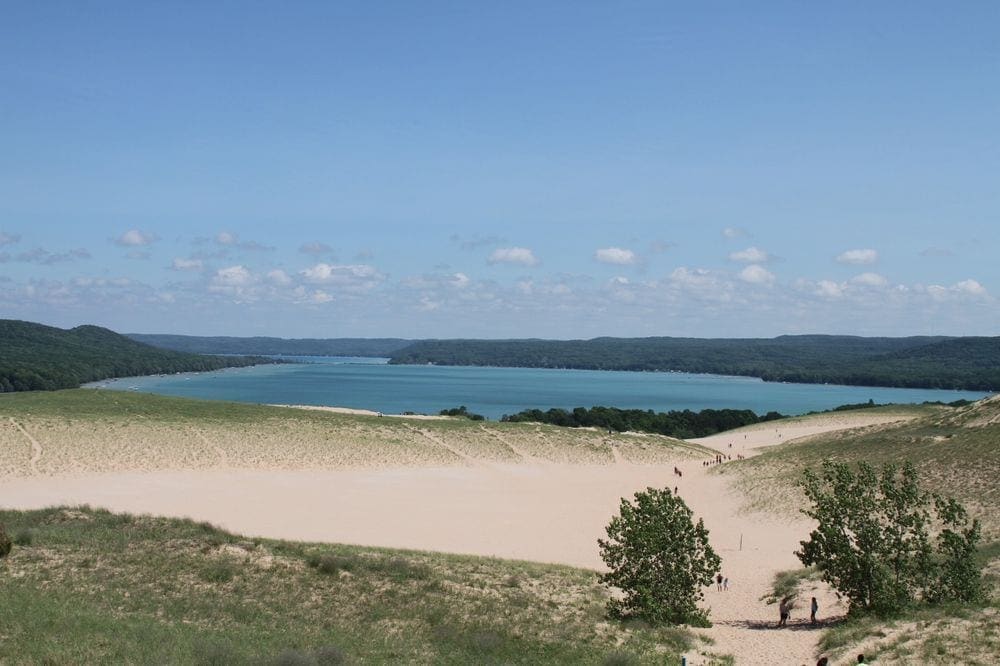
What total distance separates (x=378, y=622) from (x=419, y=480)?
3161 cm

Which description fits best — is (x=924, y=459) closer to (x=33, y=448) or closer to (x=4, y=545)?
(x=4, y=545)

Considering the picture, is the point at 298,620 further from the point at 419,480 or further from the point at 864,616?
the point at 419,480

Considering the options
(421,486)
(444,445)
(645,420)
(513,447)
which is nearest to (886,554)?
(421,486)

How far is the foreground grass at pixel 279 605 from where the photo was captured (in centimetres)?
1385

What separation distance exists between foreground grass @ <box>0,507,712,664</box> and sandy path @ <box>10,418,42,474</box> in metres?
22.7

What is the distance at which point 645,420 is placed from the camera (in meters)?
89.9

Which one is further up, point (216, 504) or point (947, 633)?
point (947, 633)

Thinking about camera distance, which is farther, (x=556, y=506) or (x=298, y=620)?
(x=556, y=506)

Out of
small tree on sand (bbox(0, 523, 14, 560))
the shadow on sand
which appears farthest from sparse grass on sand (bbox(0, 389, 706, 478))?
the shadow on sand

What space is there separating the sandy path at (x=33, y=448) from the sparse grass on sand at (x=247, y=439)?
0.17 ft

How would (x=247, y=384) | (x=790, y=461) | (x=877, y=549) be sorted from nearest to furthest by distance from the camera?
(x=877, y=549) < (x=790, y=461) < (x=247, y=384)

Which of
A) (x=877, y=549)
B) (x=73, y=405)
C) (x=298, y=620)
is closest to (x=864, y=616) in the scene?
(x=877, y=549)

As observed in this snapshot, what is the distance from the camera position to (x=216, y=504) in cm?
3691

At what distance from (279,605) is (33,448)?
122 feet
